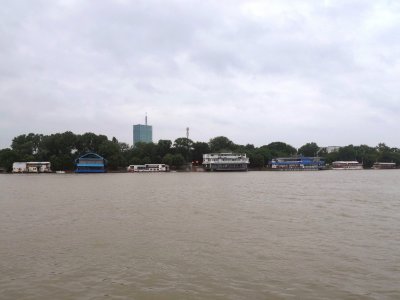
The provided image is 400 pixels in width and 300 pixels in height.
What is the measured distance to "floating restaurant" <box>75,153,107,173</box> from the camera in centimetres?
12325

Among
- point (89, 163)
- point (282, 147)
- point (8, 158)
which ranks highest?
point (282, 147)

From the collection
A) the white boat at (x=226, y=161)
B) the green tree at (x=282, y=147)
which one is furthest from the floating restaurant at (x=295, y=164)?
the green tree at (x=282, y=147)

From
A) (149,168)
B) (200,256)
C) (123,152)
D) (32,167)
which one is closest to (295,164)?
(149,168)

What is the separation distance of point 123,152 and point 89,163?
88.6 feet

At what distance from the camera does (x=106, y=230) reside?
56.1ft

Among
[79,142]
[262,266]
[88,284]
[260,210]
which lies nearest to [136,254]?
[88,284]

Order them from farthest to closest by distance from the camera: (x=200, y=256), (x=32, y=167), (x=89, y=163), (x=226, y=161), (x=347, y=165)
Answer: (x=347, y=165) → (x=226, y=161) → (x=32, y=167) → (x=89, y=163) → (x=200, y=256)

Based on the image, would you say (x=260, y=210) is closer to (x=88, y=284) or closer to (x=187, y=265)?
(x=187, y=265)

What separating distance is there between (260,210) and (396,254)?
1219cm

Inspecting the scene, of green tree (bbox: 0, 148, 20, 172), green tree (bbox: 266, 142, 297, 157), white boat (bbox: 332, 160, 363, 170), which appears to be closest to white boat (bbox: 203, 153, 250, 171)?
white boat (bbox: 332, 160, 363, 170)

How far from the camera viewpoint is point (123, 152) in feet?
A: 492

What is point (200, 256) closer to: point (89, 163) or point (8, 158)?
point (89, 163)

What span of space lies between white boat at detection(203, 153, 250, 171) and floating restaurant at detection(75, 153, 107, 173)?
37.1 m

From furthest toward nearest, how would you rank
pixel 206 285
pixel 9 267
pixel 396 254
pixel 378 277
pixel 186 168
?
pixel 186 168 < pixel 396 254 < pixel 9 267 < pixel 378 277 < pixel 206 285
